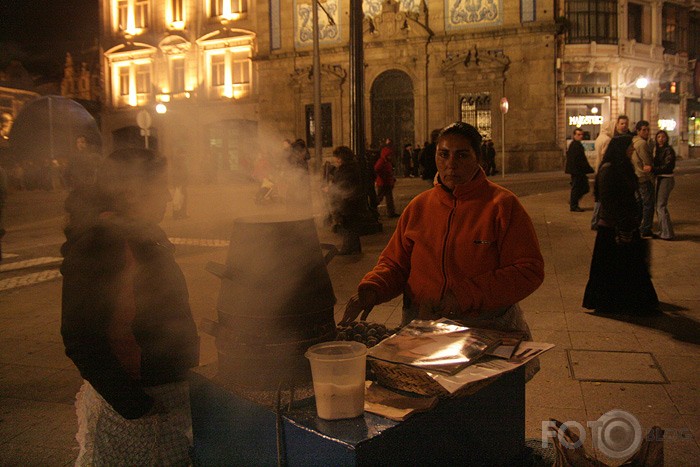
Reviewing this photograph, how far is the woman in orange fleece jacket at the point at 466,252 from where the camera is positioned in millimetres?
2609

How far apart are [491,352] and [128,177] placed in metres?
1.45

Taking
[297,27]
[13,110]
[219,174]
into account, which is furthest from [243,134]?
[13,110]

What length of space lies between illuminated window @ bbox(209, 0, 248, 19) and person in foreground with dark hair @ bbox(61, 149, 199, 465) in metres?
32.0

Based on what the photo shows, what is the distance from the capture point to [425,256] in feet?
9.07

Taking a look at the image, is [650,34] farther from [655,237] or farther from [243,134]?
[655,237]

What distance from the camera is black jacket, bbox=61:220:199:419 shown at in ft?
7.13

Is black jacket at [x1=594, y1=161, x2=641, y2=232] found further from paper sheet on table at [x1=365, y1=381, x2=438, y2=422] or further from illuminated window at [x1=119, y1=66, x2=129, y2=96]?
illuminated window at [x1=119, y1=66, x2=129, y2=96]

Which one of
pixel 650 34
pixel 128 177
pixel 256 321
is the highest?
pixel 650 34

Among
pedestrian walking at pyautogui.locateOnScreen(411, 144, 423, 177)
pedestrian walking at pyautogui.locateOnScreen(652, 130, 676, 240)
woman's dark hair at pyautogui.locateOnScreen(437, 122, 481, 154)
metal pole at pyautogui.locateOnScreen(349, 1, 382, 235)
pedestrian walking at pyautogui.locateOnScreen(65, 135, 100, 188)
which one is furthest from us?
pedestrian walking at pyautogui.locateOnScreen(411, 144, 423, 177)

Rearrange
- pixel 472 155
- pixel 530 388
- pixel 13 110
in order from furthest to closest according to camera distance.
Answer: pixel 13 110 < pixel 530 388 < pixel 472 155

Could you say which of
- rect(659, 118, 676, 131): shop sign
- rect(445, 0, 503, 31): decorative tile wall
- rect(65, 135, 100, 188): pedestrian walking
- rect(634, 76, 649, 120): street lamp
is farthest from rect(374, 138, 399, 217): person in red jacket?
rect(659, 118, 676, 131): shop sign

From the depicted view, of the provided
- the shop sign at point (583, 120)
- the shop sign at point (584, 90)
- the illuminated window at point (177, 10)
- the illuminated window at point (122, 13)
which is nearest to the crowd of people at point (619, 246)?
the shop sign at point (583, 120)

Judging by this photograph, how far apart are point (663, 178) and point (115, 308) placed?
981cm

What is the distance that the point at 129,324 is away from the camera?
91.4 inches
